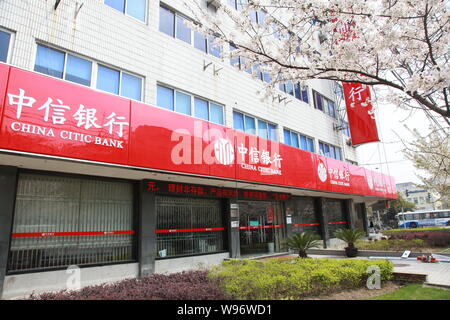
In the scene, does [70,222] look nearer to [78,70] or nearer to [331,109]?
[78,70]

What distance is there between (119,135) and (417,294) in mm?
8254

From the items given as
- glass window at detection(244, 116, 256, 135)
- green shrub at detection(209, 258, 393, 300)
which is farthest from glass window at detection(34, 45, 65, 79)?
glass window at detection(244, 116, 256, 135)

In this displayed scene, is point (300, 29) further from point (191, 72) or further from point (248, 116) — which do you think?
point (248, 116)

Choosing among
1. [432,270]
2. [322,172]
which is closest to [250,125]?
[322,172]

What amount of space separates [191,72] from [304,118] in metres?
9.45

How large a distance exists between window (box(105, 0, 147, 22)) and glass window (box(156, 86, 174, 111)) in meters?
2.84

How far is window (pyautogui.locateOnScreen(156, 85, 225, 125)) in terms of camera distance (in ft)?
37.6

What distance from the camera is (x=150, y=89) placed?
1088 centimetres

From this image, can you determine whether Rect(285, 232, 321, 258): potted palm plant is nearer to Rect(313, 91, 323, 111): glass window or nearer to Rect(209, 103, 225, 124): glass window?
Rect(209, 103, 225, 124): glass window

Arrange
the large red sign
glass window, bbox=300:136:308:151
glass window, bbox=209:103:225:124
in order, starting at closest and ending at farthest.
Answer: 1. the large red sign
2. glass window, bbox=209:103:225:124
3. glass window, bbox=300:136:308:151

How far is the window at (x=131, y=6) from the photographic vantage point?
10750mm

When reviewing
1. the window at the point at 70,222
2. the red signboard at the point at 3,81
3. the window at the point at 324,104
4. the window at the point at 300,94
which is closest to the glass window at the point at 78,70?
the red signboard at the point at 3,81

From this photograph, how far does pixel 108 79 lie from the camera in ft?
32.9

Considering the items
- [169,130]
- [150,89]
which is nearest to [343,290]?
[169,130]
